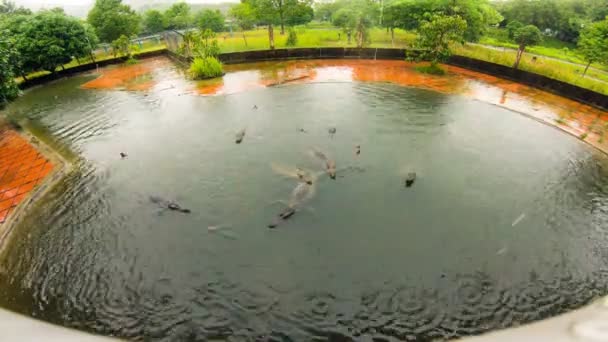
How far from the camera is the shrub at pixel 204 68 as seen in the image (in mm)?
28047

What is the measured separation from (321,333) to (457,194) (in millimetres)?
7973

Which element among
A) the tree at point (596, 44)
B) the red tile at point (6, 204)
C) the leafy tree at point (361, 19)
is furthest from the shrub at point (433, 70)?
the red tile at point (6, 204)

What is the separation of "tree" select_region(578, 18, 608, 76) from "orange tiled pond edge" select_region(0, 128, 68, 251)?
32323mm

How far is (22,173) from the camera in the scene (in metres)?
15.0

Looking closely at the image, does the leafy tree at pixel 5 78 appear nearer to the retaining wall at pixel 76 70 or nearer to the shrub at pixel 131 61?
the retaining wall at pixel 76 70

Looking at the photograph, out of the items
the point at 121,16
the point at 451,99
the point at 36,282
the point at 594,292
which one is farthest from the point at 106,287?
the point at 121,16

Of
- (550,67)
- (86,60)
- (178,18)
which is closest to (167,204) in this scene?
(550,67)

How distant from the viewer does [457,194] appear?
1262cm

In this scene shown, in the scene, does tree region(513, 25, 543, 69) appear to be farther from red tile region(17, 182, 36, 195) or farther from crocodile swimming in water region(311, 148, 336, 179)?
red tile region(17, 182, 36, 195)

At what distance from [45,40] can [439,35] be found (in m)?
34.4

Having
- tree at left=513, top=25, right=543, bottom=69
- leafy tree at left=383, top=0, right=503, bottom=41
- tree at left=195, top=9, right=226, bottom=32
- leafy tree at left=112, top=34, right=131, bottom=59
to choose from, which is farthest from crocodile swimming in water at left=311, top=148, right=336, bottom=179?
tree at left=195, top=9, right=226, bottom=32

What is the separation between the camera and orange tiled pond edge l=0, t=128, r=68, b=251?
12578 mm

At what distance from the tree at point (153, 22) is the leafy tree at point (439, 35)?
4448 cm

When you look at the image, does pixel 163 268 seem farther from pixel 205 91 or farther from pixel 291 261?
pixel 205 91
